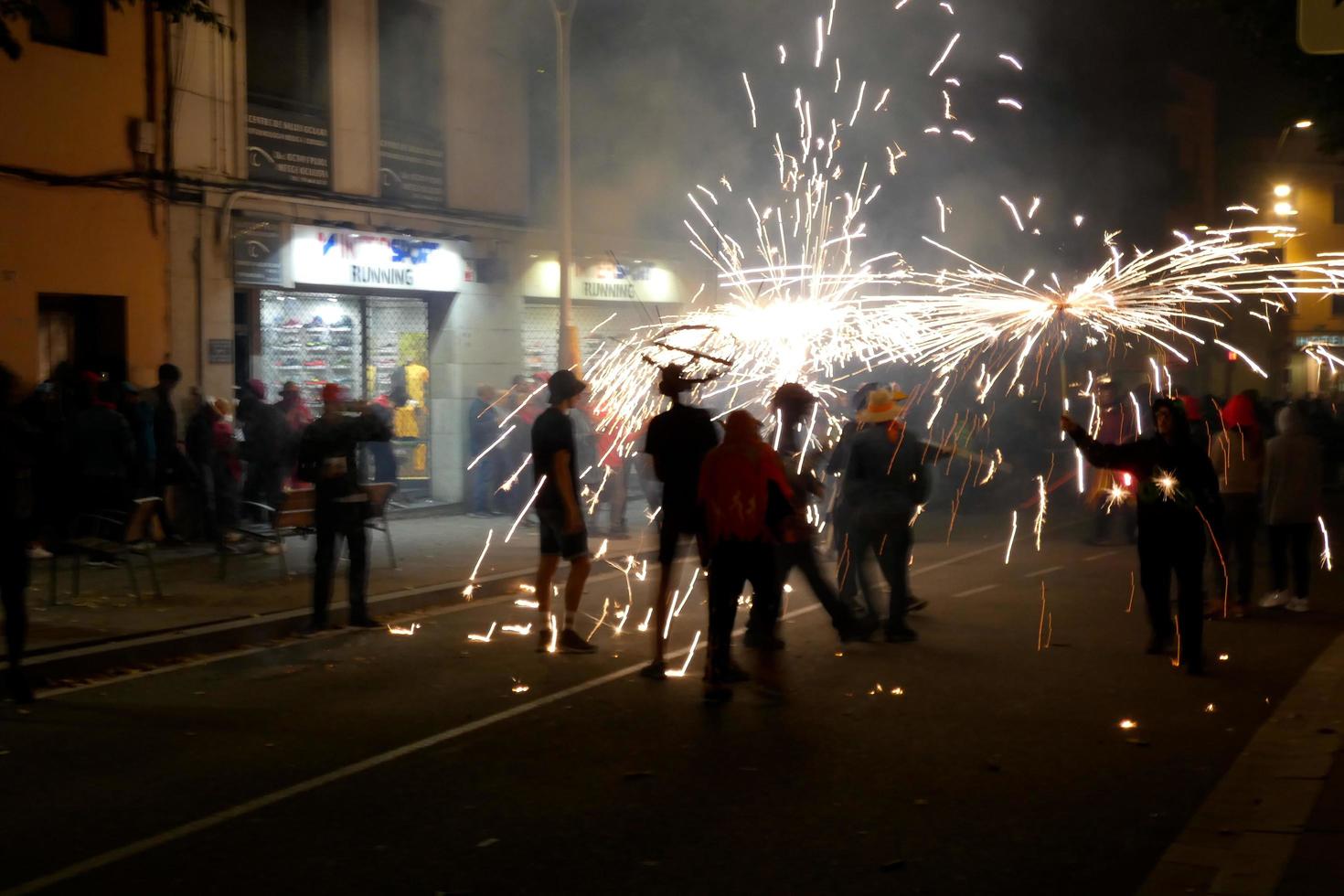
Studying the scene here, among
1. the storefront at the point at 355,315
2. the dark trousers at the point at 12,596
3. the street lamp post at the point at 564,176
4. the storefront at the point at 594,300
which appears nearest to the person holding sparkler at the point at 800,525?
the dark trousers at the point at 12,596

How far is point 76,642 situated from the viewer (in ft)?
29.1

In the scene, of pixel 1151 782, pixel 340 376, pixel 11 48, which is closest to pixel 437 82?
pixel 340 376

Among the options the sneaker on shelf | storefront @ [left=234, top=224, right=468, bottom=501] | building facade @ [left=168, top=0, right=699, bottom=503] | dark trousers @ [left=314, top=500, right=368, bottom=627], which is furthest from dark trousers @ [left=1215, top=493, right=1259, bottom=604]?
building facade @ [left=168, top=0, right=699, bottom=503]

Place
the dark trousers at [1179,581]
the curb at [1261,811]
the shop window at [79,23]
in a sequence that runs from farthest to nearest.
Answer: the shop window at [79,23] < the dark trousers at [1179,581] < the curb at [1261,811]

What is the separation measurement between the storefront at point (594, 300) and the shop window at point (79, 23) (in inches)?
256

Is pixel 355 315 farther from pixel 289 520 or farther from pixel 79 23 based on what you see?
pixel 289 520

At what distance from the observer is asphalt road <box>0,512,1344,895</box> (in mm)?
4879

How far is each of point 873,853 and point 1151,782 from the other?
1604 millimetres

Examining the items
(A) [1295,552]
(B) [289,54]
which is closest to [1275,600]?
(A) [1295,552]

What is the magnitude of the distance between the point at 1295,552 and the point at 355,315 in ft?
36.2

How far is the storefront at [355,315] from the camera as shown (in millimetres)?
15586

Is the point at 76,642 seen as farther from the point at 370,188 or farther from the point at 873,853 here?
the point at 370,188

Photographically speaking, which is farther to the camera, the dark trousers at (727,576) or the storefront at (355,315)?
the storefront at (355,315)

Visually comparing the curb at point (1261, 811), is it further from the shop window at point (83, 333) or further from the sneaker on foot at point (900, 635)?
the shop window at point (83, 333)
